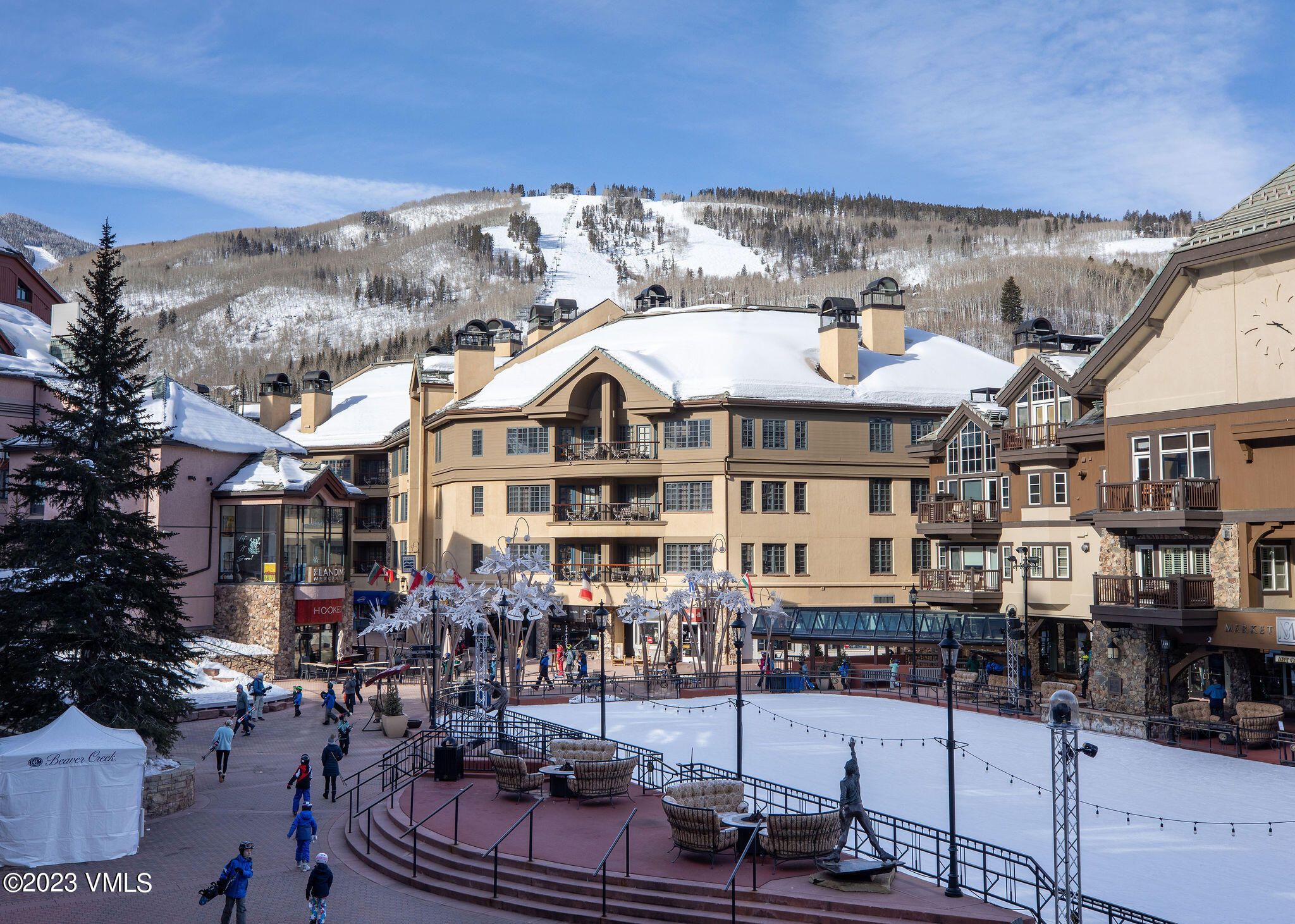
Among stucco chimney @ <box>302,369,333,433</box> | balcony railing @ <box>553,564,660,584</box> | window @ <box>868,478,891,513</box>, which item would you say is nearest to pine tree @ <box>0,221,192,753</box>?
balcony railing @ <box>553,564,660,584</box>

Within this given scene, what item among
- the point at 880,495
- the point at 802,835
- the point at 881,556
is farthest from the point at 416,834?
the point at 880,495

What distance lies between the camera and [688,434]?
1984 inches

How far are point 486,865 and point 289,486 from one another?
32.4 m

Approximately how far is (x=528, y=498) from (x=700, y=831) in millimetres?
37676

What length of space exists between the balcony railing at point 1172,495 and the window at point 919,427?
20.6 metres

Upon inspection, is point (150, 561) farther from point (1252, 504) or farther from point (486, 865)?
point (1252, 504)

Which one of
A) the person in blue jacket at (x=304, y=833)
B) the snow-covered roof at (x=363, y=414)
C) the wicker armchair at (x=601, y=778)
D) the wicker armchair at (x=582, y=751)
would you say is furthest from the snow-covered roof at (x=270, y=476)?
the person in blue jacket at (x=304, y=833)

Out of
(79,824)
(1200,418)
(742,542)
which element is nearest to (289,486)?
(742,542)

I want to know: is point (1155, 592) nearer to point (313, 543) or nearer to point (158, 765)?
point (158, 765)

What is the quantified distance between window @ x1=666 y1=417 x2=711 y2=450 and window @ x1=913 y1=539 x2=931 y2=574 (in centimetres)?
1187

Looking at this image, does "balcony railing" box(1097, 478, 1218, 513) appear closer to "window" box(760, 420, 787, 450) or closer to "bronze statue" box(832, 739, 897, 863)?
"bronze statue" box(832, 739, 897, 863)

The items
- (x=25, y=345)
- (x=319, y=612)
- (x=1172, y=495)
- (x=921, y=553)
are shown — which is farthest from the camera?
(x=921, y=553)

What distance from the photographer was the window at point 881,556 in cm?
5116

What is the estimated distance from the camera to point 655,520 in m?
50.4
